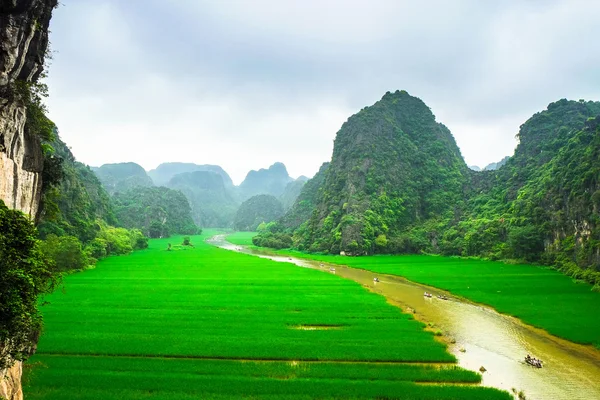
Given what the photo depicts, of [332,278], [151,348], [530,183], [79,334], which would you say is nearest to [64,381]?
[151,348]

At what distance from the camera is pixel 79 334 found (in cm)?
1903

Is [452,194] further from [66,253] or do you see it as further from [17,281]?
[17,281]

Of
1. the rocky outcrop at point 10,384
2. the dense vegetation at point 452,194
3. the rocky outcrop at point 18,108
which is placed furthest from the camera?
the dense vegetation at point 452,194

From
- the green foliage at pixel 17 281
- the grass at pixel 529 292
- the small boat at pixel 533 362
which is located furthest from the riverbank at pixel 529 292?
the green foliage at pixel 17 281

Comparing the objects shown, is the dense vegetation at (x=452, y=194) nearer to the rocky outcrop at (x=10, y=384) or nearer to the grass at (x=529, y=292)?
the grass at (x=529, y=292)

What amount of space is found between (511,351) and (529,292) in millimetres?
16134

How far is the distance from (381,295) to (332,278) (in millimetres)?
10802

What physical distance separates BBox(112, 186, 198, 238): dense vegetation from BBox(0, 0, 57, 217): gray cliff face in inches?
4042

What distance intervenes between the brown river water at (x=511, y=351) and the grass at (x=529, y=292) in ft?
4.02

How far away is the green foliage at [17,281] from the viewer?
906 cm

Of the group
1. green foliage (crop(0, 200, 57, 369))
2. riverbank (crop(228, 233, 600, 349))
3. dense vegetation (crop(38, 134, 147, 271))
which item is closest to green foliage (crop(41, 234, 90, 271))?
dense vegetation (crop(38, 134, 147, 271))

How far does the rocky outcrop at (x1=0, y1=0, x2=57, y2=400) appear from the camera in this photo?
12641 millimetres

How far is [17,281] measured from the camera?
935 cm

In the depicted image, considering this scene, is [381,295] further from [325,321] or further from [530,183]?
[530,183]
